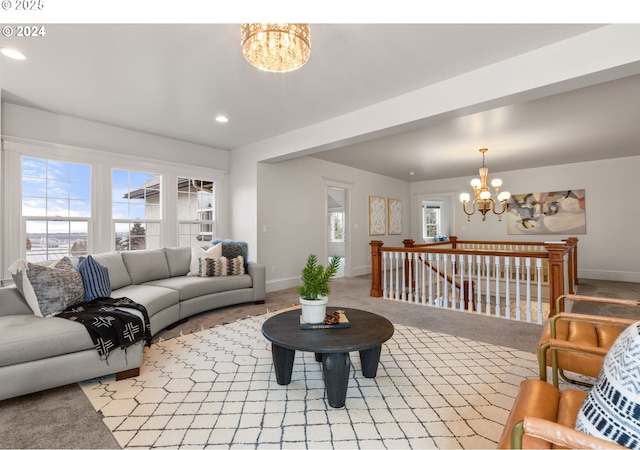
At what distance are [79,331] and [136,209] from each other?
2922 millimetres

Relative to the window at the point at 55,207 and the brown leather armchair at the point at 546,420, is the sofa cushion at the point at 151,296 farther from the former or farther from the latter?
the brown leather armchair at the point at 546,420

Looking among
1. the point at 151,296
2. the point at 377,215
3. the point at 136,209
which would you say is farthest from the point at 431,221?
the point at 151,296

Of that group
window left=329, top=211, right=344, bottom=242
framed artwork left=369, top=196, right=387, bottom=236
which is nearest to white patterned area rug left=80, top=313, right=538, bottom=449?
framed artwork left=369, top=196, right=387, bottom=236

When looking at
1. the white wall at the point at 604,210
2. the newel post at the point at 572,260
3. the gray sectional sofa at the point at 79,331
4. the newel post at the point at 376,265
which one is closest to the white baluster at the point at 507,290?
the newel post at the point at 572,260

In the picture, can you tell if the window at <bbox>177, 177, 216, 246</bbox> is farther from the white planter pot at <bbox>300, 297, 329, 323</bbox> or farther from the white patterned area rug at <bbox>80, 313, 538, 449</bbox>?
the white planter pot at <bbox>300, 297, 329, 323</bbox>

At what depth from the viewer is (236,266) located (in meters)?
4.42

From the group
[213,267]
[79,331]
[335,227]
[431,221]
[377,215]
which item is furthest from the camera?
[431,221]

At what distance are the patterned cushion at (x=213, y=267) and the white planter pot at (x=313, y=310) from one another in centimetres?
237

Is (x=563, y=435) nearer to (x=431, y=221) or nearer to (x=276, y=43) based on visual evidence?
(x=276, y=43)

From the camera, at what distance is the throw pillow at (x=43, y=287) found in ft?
7.93

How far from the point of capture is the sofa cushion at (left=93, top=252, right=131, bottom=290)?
135 inches

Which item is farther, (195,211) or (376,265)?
(195,211)
